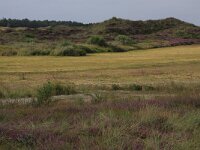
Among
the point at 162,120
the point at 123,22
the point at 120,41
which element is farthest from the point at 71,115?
the point at 123,22

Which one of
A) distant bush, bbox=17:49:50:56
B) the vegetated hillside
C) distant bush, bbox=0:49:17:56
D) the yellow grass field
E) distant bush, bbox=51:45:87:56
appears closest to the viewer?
the yellow grass field

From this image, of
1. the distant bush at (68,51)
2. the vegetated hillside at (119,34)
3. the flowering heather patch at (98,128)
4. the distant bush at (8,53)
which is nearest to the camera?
the flowering heather patch at (98,128)

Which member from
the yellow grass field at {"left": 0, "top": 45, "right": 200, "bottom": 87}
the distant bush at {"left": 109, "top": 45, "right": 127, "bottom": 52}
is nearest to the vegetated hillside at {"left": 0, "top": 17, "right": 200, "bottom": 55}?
the distant bush at {"left": 109, "top": 45, "right": 127, "bottom": 52}

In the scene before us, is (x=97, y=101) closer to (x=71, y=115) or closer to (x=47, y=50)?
(x=71, y=115)

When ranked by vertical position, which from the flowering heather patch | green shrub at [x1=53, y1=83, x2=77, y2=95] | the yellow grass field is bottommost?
the yellow grass field

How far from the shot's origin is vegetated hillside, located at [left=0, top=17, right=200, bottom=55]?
300 ft

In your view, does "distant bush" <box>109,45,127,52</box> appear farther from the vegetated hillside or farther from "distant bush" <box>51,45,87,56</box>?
"distant bush" <box>51,45,87,56</box>

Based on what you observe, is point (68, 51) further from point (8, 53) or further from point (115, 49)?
point (115, 49)

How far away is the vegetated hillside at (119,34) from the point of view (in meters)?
91.4

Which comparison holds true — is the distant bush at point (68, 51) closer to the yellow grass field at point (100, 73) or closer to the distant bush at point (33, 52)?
the distant bush at point (33, 52)

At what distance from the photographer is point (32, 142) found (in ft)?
26.7

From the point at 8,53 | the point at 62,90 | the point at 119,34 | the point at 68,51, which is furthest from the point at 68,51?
the point at 119,34

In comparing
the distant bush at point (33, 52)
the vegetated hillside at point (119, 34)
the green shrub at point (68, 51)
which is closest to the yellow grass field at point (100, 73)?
the green shrub at point (68, 51)

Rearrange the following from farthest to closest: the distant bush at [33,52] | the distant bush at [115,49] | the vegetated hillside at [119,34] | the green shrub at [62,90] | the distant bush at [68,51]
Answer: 1. the vegetated hillside at [119,34]
2. the distant bush at [115,49]
3. the distant bush at [33,52]
4. the distant bush at [68,51]
5. the green shrub at [62,90]
